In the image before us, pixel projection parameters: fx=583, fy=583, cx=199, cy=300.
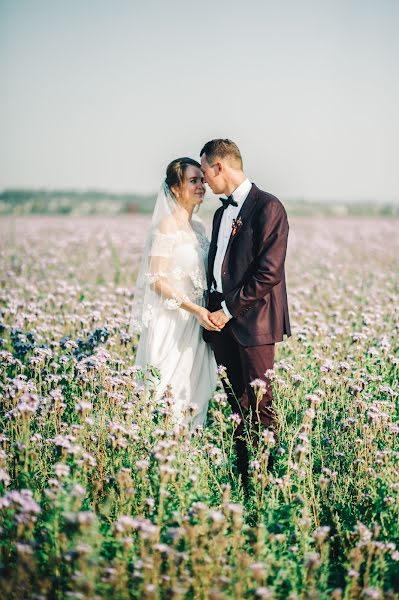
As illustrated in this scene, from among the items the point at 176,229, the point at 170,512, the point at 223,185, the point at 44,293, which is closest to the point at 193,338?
the point at 176,229

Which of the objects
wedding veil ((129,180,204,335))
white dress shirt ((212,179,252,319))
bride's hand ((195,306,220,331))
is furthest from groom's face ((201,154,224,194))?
bride's hand ((195,306,220,331))

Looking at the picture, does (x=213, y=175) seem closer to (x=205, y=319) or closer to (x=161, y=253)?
(x=161, y=253)

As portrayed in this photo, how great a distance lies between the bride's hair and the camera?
13.4 feet

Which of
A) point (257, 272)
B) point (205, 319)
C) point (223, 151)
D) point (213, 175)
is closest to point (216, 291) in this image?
point (205, 319)

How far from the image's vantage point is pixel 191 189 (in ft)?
13.5

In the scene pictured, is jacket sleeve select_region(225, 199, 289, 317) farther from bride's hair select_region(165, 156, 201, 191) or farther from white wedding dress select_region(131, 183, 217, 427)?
bride's hair select_region(165, 156, 201, 191)

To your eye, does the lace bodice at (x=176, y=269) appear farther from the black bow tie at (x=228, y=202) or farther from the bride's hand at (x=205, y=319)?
the black bow tie at (x=228, y=202)

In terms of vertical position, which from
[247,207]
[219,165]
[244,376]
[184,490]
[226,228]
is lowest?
[184,490]

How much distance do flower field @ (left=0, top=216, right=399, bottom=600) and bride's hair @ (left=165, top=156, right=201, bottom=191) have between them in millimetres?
1293

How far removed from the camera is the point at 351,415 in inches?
137

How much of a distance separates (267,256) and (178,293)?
0.81 m

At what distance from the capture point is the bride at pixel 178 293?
4078 mm

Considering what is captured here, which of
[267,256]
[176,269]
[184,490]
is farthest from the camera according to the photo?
[176,269]

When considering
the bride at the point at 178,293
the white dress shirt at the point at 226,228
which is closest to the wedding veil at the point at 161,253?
the bride at the point at 178,293
